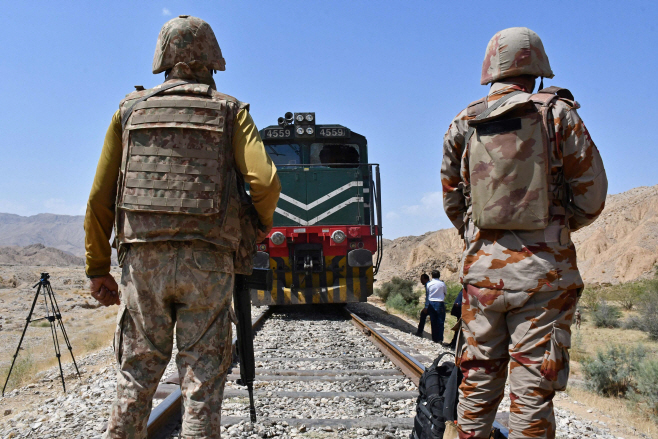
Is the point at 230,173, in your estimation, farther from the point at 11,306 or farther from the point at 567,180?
the point at 11,306

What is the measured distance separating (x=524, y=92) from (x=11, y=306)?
19358 millimetres

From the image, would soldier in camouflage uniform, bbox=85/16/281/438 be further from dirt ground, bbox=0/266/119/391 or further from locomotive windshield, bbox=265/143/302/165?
locomotive windshield, bbox=265/143/302/165

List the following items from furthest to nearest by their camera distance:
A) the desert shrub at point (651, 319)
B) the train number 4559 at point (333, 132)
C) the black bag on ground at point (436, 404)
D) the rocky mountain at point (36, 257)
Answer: the rocky mountain at point (36, 257) → the desert shrub at point (651, 319) → the train number 4559 at point (333, 132) → the black bag on ground at point (436, 404)

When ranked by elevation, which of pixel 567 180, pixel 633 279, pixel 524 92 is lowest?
pixel 633 279

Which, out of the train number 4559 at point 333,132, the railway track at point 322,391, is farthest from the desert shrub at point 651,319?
the train number 4559 at point 333,132

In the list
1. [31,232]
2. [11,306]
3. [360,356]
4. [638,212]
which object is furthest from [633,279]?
[31,232]

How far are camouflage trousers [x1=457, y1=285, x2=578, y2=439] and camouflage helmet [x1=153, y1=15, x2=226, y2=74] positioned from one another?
168 cm

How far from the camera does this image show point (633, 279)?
26.9 metres

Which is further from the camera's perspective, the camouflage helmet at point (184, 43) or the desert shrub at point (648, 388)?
the desert shrub at point (648, 388)

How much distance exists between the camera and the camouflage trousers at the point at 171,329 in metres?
2.07

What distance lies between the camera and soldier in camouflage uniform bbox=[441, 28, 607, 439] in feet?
6.79

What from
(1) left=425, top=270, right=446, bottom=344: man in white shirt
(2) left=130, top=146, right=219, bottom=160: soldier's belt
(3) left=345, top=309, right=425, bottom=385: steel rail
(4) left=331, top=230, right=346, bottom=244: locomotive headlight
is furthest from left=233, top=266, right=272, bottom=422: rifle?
(4) left=331, top=230, right=346, bottom=244: locomotive headlight

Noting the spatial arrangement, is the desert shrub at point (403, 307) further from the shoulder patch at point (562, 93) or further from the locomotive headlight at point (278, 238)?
the shoulder patch at point (562, 93)

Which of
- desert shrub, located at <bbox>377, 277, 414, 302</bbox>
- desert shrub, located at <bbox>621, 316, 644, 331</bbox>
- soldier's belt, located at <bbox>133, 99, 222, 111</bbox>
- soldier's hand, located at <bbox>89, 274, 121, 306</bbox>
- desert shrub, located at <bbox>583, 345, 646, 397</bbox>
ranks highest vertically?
soldier's belt, located at <bbox>133, 99, 222, 111</bbox>
